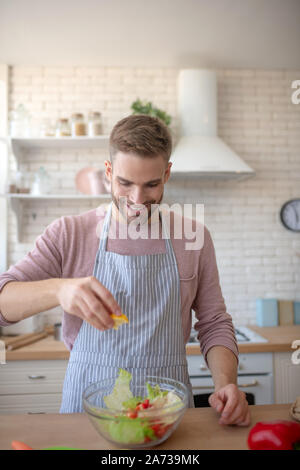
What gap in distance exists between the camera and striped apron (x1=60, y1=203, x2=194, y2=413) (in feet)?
4.65

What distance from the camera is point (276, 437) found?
88cm

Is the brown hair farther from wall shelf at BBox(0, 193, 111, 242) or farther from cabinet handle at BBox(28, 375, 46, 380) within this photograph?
cabinet handle at BBox(28, 375, 46, 380)

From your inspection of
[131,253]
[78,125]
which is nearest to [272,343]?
[131,253]

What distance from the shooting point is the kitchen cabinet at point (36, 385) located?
8.66ft

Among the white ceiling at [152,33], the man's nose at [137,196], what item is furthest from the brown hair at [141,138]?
the white ceiling at [152,33]

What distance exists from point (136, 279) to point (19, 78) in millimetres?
2550

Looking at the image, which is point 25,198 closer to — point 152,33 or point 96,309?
point 152,33

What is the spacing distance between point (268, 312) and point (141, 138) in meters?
2.40

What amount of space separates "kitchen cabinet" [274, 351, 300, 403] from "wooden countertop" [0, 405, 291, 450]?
169cm

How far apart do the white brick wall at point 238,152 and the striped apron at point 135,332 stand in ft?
6.13

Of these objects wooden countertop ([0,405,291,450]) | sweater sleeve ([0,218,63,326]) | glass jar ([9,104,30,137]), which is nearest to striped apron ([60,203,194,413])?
sweater sleeve ([0,218,63,326])

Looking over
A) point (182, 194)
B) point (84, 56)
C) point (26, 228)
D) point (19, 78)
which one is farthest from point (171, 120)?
point (26, 228)

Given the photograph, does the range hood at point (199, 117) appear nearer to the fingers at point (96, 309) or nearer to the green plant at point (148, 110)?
the green plant at point (148, 110)
